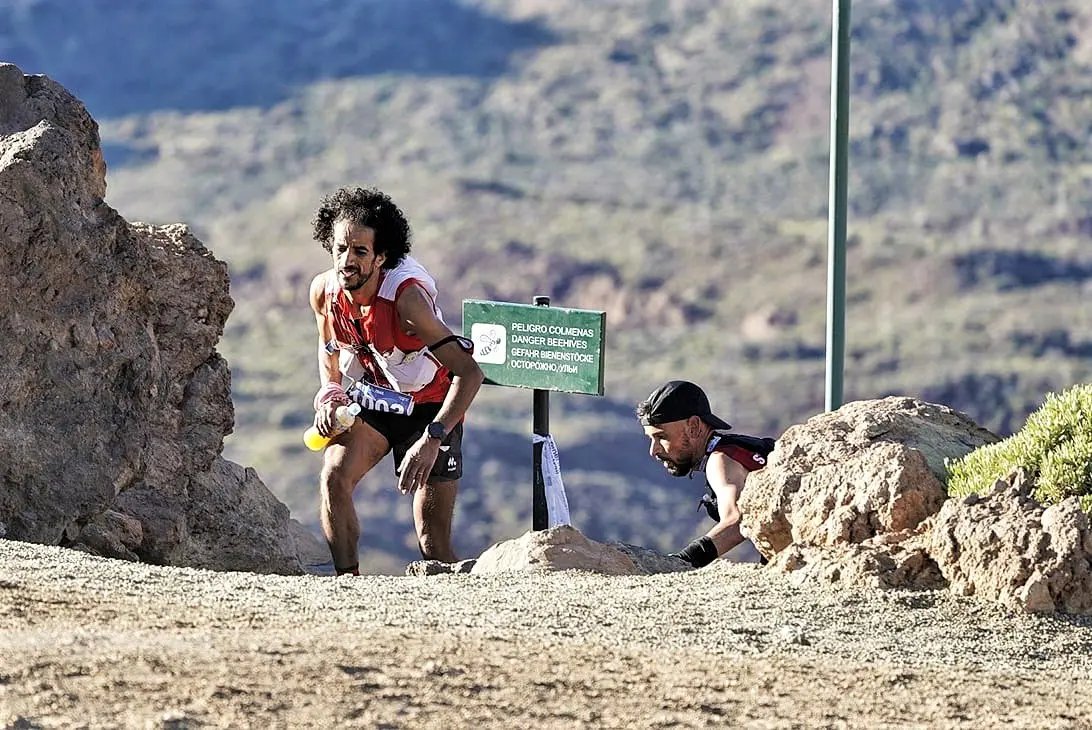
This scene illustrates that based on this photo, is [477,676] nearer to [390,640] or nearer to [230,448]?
[390,640]

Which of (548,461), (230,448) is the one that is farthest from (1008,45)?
(548,461)

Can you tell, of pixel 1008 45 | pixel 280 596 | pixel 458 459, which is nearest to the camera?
pixel 280 596

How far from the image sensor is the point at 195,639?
554cm

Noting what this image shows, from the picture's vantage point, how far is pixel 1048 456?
23.7 feet

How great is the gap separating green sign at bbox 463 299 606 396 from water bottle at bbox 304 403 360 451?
1602 mm

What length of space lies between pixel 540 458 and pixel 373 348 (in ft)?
6.31

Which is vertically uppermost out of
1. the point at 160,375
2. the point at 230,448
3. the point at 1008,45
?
the point at 1008,45

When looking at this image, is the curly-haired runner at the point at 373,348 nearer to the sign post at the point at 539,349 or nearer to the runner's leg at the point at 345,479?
the runner's leg at the point at 345,479

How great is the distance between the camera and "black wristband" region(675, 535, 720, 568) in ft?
27.5

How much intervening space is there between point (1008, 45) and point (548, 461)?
474 ft

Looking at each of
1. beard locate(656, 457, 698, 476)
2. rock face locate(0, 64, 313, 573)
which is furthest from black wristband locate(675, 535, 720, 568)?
rock face locate(0, 64, 313, 573)

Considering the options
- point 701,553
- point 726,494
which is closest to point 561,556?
point 701,553

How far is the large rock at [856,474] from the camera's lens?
7.31 metres

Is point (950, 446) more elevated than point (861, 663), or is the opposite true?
point (950, 446)
